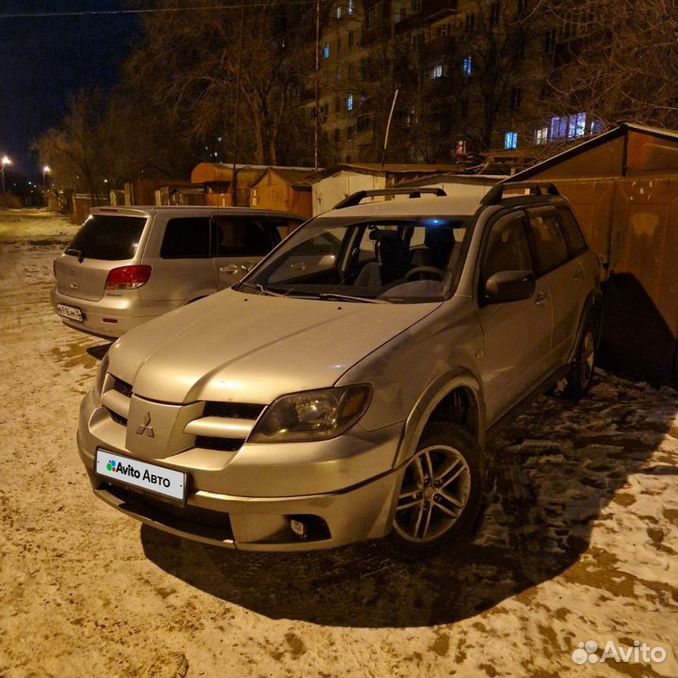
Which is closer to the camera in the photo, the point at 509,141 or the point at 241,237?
the point at 241,237

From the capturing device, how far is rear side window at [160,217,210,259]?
19.4 feet

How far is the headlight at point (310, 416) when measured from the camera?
2.39m

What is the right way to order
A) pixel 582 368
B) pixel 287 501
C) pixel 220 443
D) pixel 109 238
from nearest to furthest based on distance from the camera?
pixel 287 501, pixel 220 443, pixel 582 368, pixel 109 238

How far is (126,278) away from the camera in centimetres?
564

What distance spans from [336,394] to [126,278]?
3890 mm

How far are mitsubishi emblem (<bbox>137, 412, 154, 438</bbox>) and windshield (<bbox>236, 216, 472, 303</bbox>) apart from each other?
129 centimetres

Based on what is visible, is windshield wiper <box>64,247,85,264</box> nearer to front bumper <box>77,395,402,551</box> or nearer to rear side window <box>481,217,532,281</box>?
front bumper <box>77,395,402,551</box>

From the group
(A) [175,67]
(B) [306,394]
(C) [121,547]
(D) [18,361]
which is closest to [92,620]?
(C) [121,547]

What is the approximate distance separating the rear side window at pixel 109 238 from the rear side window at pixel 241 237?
81 centimetres

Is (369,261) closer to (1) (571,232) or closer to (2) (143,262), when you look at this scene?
(1) (571,232)

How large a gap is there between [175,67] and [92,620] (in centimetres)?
3676

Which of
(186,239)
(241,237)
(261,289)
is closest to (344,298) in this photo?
(261,289)

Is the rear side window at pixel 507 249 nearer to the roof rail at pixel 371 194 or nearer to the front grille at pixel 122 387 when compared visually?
the roof rail at pixel 371 194

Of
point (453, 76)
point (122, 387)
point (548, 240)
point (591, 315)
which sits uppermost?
point (453, 76)
